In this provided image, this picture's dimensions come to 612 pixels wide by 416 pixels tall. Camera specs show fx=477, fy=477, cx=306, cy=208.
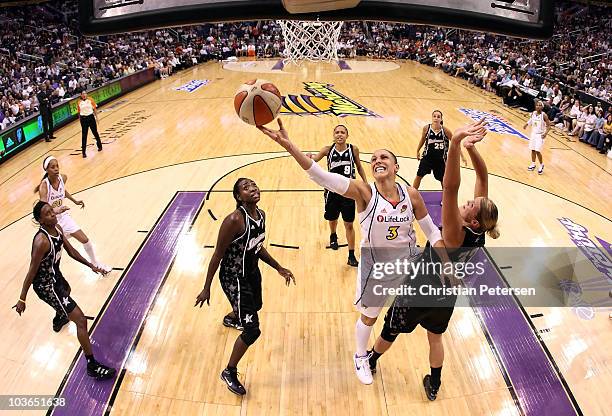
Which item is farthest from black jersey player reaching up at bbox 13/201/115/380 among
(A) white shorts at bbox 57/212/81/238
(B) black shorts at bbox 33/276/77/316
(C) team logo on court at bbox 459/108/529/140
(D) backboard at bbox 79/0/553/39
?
(C) team logo on court at bbox 459/108/529/140

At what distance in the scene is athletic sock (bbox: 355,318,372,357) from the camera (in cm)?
404

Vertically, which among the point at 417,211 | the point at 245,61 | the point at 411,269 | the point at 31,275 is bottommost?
the point at 245,61

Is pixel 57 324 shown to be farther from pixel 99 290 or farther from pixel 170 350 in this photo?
pixel 170 350

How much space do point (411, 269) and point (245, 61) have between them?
24.9 metres

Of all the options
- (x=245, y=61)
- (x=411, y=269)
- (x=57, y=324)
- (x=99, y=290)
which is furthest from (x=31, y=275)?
(x=245, y=61)

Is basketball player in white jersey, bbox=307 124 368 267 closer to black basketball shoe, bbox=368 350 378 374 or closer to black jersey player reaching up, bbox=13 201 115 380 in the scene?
black basketball shoe, bbox=368 350 378 374

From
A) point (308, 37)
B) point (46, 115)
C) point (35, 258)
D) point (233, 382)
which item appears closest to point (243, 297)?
point (233, 382)

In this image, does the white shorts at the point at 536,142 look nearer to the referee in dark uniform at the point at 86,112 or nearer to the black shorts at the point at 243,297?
the black shorts at the point at 243,297

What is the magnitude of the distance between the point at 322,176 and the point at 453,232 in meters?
0.95

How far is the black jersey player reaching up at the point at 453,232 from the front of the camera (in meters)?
3.02

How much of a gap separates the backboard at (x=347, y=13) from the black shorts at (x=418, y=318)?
80.3 inches

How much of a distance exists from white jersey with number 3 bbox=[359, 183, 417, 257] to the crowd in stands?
739 cm

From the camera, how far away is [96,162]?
1023 cm

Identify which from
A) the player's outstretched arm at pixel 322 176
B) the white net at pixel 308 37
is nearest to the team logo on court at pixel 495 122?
the white net at pixel 308 37
